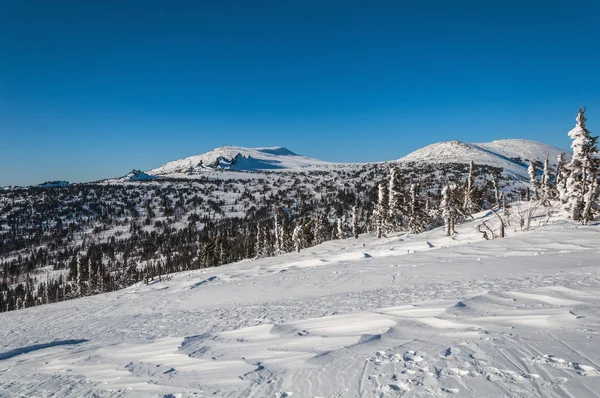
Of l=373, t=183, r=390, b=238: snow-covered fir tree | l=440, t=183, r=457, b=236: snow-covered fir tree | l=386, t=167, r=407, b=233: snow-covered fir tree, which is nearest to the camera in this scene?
l=440, t=183, r=457, b=236: snow-covered fir tree

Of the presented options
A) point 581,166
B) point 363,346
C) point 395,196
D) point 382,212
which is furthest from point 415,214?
point 363,346

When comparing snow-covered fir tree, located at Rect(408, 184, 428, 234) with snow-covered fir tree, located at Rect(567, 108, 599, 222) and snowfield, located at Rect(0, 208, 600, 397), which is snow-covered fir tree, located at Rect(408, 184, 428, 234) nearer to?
snow-covered fir tree, located at Rect(567, 108, 599, 222)

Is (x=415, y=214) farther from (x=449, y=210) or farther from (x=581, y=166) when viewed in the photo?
(x=581, y=166)

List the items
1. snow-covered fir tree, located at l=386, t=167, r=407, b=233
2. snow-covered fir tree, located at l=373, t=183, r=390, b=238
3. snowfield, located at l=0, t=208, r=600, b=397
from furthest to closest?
snow-covered fir tree, located at l=373, t=183, r=390, b=238 → snow-covered fir tree, located at l=386, t=167, r=407, b=233 → snowfield, located at l=0, t=208, r=600, b=397

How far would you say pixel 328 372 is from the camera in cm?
522

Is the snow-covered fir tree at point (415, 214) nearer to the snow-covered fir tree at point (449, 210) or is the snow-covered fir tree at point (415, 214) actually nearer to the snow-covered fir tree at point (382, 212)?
the snow-covered fir tree at point (382, 212)

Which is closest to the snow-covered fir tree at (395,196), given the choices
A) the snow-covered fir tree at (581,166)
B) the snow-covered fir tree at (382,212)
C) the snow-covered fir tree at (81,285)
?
the snow-covered fir tree at (382,212)

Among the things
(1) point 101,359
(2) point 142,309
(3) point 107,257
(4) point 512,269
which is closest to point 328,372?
(1) point 101,359

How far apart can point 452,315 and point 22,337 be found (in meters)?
Result: 17.8

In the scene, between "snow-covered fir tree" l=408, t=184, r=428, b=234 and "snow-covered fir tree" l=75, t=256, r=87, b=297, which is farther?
"snow-covered fir tree" l=75, t=256, r=87, b=297

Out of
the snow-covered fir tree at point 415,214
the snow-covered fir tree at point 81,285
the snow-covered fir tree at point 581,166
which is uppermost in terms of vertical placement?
the snow-covered fir tree at point 581,166

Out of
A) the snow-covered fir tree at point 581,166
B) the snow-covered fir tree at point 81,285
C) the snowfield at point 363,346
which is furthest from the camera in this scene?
the snow-covered fir tree at point 81,285

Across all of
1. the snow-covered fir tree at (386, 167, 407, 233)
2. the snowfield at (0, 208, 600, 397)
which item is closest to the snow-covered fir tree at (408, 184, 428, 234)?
the snow-covered fir tree at (386, 167, 407, 233)

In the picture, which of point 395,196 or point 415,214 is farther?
point 415,214
